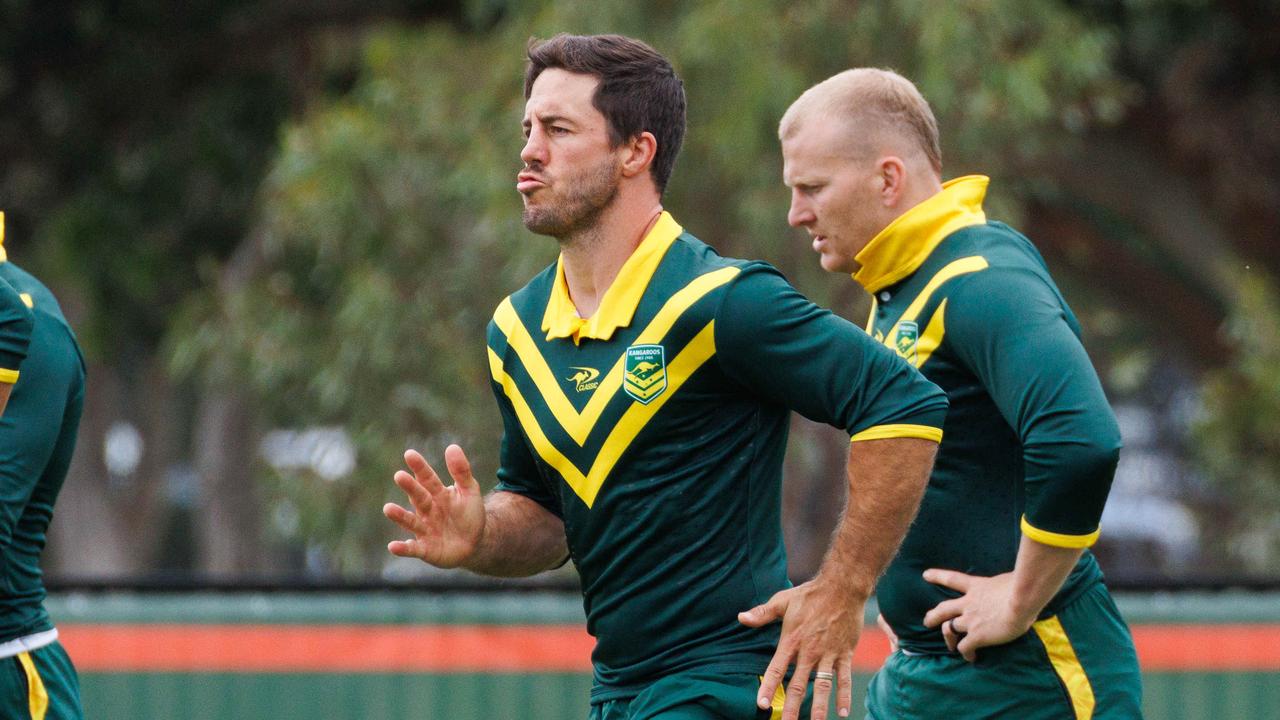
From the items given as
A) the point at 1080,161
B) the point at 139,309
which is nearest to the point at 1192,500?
the point at 1080,161

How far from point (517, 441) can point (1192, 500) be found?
59.4 ft

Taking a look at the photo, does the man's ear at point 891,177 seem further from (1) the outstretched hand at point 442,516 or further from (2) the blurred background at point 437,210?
(2) the blurred background at point 437,210

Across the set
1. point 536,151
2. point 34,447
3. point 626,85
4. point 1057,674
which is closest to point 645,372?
point 536,151

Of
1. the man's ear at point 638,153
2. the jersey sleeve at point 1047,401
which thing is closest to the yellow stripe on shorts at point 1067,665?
the jersey sleeve at point 1047,401

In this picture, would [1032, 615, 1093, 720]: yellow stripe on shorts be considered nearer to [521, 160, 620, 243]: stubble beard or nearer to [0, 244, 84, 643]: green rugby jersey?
[521, 160, 620, 243]: stubble beard

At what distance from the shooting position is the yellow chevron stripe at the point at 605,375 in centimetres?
360

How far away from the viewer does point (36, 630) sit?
4.46 m

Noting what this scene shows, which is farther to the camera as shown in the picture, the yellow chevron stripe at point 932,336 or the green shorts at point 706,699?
the yellow chevron stripe at point 932,336

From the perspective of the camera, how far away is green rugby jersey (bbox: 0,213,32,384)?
3.94m

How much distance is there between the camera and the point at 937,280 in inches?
159

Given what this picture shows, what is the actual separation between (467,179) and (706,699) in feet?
29.2

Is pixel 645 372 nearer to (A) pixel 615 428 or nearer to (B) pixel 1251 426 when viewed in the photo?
(A) pixel 615 428

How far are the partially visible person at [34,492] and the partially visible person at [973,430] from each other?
188cm

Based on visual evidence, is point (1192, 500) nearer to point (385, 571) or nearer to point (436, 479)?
point (385, 571)
